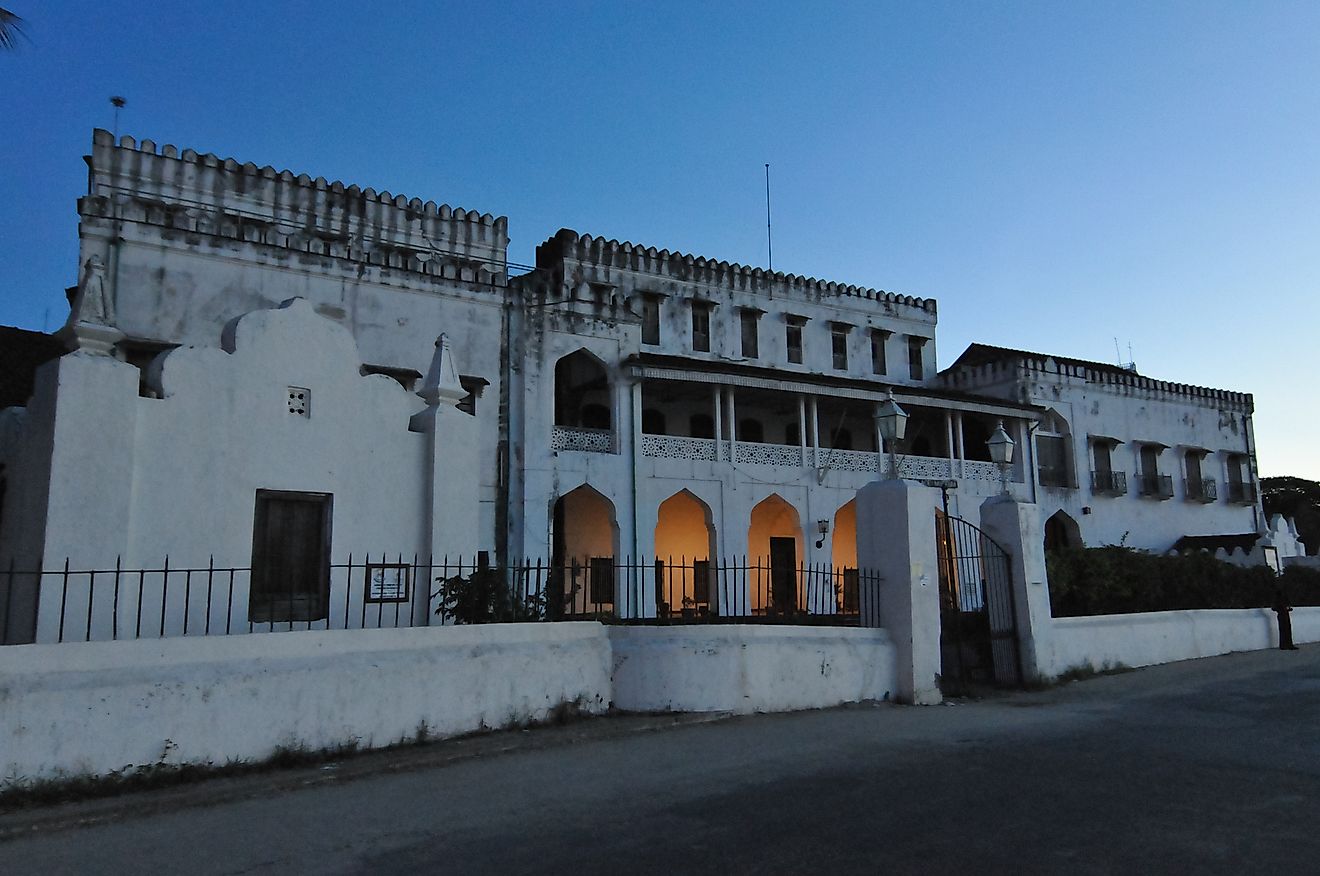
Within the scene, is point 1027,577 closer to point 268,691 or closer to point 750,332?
point 268,691

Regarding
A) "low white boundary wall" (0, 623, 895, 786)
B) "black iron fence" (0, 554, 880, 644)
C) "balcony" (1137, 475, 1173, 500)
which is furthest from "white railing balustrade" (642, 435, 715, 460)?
"balcony" (1137, 475, 1173, 500)

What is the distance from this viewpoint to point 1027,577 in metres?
11.9

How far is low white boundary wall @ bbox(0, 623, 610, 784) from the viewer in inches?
233

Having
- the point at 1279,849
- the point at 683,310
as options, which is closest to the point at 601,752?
the point at 1279,849

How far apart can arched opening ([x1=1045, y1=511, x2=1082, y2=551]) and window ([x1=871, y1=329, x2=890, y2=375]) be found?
23.0 ft

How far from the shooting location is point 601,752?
7.52 meters

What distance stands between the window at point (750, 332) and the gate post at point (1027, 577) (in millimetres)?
15243

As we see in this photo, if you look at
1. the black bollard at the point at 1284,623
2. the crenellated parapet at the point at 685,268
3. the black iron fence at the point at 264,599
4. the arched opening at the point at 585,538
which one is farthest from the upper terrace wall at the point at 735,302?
the black bollard at the point at 1284,623

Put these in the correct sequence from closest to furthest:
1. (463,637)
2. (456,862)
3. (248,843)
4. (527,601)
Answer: (456,862) < (248,843) < (463,637) < (527,601)

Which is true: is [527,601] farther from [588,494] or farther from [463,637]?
[588,494]

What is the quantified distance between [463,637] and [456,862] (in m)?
3.55

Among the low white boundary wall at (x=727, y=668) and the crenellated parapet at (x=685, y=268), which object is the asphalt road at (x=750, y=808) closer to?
the low white boundary wall at (x=727, y=668)

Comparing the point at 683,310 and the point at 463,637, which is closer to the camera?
the point at 463,637

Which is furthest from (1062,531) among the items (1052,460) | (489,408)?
(489,408)
